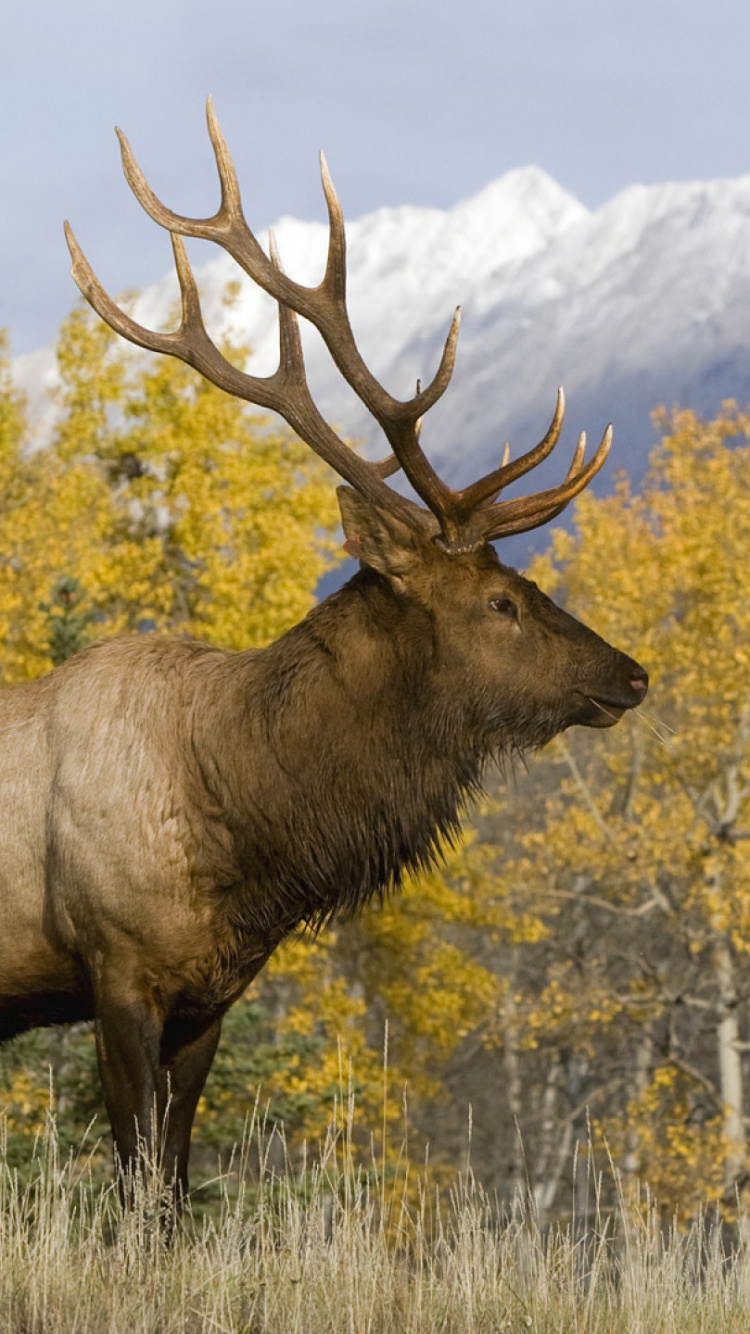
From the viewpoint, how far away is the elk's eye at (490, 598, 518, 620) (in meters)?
4.95

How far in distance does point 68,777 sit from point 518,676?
1.38m

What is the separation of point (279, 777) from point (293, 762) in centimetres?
6

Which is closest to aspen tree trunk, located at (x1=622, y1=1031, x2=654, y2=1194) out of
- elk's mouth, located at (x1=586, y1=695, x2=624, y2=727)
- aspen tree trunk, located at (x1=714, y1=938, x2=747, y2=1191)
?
aspen tree trunk, located at (x1=714, y1=938, x2=747, y2=1191)

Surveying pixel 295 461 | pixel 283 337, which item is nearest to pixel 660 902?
pixel 295 461

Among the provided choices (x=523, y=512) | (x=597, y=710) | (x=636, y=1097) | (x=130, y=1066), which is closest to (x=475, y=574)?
(x=523, y=512)

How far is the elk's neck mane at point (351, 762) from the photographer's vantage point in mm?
4941

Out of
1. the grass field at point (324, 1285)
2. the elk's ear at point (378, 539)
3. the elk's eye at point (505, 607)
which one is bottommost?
the grass field at point (324, 1285)

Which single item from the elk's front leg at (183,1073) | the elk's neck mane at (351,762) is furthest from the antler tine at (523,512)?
the elk's front leg at (183,1073)

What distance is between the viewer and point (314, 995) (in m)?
24.3

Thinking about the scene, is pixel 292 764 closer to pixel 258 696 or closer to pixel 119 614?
pixel 258 696

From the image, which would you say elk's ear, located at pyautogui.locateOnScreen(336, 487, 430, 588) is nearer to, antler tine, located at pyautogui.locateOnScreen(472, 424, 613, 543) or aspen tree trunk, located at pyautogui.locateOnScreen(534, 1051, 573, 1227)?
antler tine, located at pyautogui.locateOnScreen(472, 424, 613, 543)

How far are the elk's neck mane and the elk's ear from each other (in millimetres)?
95

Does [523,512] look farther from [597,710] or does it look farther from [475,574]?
[597,710]

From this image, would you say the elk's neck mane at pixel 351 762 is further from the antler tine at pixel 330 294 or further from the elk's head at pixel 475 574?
the antler tine at pixel 330 294
